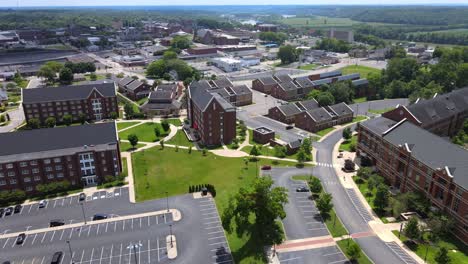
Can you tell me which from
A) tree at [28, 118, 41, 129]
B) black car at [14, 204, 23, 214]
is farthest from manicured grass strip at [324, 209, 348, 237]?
tree at [28, 118, 41, 129]

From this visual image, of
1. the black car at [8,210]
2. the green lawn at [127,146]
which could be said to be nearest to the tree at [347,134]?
the green lawn at [127,146]

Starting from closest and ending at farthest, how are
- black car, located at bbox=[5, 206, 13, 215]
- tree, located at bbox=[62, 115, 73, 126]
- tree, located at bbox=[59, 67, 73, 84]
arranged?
black car, located at bbox=[5, 206, 13, 215], tree, located at bbox=[62, 115, 73, 126], tree, located at bbox=[59, 67, 73, 84]

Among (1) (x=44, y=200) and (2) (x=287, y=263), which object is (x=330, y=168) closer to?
(2) (x=287, y=263)

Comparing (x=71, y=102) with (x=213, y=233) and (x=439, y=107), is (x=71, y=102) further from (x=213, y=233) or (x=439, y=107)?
(x=439, y=107)

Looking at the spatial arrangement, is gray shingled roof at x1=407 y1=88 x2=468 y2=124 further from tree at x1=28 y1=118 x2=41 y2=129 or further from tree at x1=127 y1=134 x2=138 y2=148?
tree at x1=28 y1=118 x2=41 y2=129

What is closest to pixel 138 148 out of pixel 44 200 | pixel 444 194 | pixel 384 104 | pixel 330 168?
pixel 44 200
